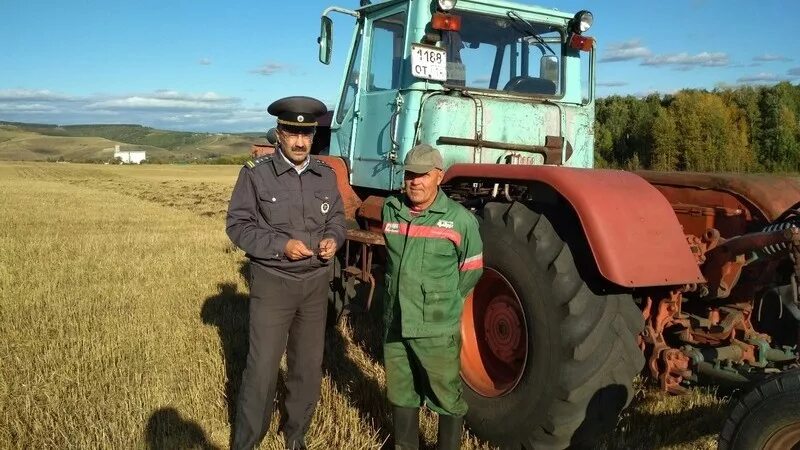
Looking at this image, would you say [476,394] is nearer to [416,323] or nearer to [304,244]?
[416,323]

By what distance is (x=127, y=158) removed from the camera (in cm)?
8869

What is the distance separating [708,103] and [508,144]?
878 inches

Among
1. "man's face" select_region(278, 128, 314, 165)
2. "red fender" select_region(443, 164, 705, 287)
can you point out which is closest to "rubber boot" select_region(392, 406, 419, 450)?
"red fender" select_region(443, 164, 705, 287)

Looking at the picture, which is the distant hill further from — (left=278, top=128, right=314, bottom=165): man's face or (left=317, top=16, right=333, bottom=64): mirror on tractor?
(left=278, top=128, right=314, bottom=165): man's face

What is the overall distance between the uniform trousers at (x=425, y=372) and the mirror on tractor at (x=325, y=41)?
282 cm

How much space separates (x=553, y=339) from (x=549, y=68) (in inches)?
95.9

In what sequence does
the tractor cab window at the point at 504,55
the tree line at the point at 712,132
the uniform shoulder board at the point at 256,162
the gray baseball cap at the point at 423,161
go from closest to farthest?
the gray baseball cap at the point at 423,161 → the uniform shoulder board at the point at 256,162 → the tractor cab window at the point at 504,55 → the tree line at the point at 712,132

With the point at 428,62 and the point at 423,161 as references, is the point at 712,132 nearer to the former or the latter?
the point at 428,62

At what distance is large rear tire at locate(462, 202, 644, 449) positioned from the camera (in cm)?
294

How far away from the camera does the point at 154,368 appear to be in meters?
4.44

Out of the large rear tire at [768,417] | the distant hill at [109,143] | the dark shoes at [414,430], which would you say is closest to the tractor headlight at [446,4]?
the dark shoes at [414,430]

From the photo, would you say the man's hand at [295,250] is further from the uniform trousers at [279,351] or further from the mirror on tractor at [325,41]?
the mirror on tractor at [325,41]

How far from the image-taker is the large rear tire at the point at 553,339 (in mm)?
2939

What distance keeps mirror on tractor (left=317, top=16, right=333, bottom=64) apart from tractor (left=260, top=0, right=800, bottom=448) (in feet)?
1.65
